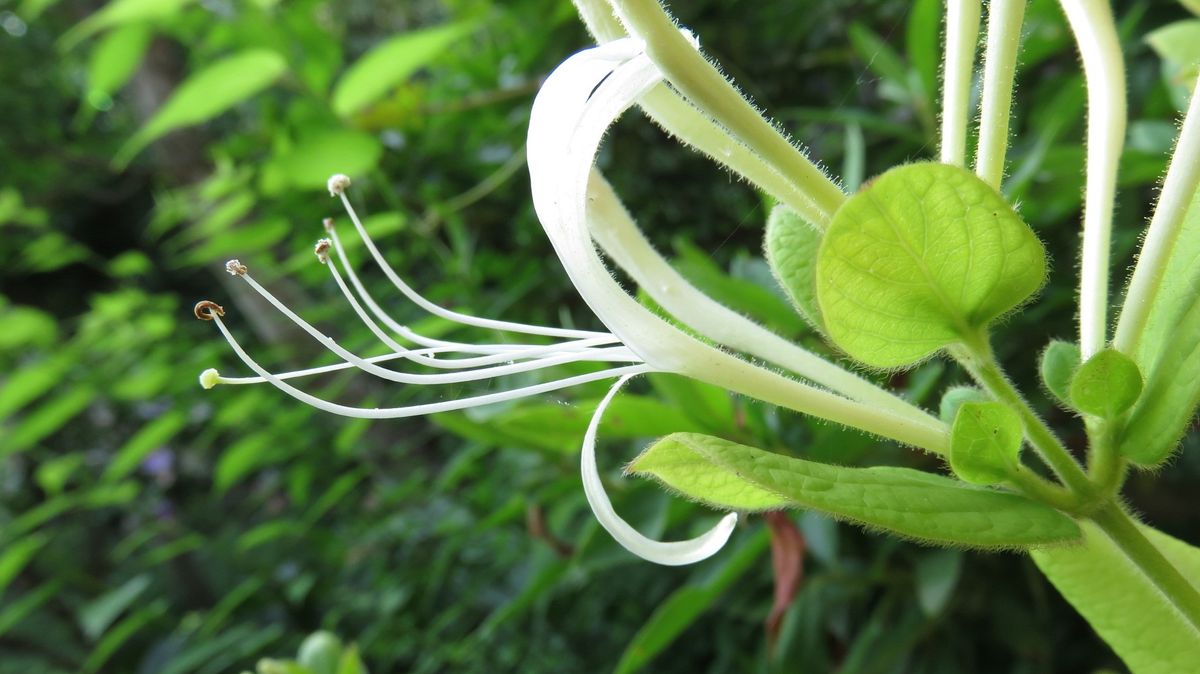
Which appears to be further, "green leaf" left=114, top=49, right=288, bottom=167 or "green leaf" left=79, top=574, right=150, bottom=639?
"green leaf" left=79, top=574, right=150, bottom=639

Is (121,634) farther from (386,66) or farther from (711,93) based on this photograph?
(711,93)

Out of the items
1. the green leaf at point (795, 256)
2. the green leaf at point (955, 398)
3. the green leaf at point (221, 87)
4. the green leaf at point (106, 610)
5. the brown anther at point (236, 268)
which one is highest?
the green leaf at point (221, 87)

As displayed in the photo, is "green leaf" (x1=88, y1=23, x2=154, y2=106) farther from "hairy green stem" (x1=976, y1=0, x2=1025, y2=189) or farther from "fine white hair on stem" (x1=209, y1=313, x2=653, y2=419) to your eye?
"hairy green stem" (x1=976, y1=0, x2=1025, y2=189)

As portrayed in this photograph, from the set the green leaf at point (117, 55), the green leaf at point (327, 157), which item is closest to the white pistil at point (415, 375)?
the green leaf at point (327, 157)

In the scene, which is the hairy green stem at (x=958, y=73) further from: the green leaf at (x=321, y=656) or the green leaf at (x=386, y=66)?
the green leaf at (x=386, y=66)

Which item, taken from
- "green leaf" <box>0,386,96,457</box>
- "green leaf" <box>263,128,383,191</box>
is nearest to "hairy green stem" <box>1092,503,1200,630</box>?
"green leaf" <box>263,128,383,191</box>

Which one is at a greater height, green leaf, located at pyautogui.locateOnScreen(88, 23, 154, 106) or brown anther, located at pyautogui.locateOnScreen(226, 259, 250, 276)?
green leaf, located at pyautogui.locateOnScreen(88, 23, 154, 106)

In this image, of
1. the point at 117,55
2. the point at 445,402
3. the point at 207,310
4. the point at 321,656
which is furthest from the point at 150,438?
the point at 445,402
